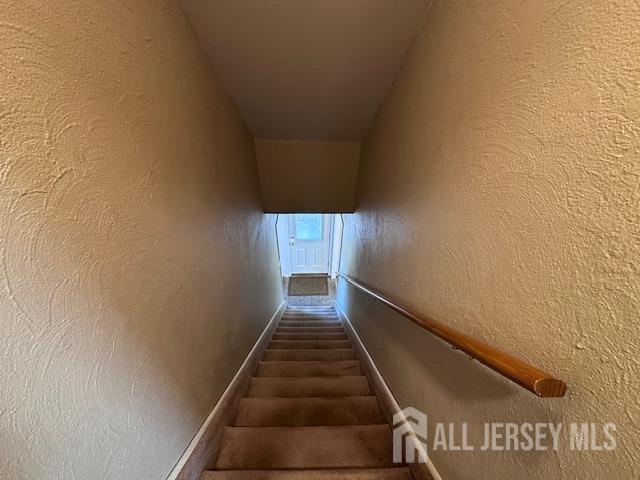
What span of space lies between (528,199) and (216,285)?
1324 millimetres

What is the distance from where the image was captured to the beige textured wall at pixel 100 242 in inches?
19.4

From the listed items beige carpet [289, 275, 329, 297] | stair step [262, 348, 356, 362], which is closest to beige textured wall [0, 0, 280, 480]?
stair step [262, 348, 356, 362]

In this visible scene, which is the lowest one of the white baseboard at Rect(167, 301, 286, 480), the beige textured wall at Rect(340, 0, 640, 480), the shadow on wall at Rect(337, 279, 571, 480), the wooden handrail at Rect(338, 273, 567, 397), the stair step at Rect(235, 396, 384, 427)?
the stair step at Rect(235, 396, 384, 427)

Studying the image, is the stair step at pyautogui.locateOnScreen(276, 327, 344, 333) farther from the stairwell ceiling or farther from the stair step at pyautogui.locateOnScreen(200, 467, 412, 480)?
the stairwell ceiling

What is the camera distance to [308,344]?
2.82m

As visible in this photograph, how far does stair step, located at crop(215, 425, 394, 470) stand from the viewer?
1.30m

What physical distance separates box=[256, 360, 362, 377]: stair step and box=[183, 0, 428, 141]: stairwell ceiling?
6.46 feet

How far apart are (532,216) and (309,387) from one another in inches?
69.1

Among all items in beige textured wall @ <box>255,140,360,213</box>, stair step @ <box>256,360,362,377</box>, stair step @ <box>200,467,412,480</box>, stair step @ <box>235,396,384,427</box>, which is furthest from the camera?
beige textured wall @ <box>255,140,360,213</box>

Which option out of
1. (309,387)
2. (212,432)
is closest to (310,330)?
(309,387)

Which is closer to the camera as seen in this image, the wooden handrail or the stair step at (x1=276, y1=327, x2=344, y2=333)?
the wooden handrail

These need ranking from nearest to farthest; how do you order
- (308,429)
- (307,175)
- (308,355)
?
(308,429), (308,355), (307,175)

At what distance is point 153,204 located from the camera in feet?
2.97

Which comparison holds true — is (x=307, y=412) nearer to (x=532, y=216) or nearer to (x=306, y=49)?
(x=532, y=216)
